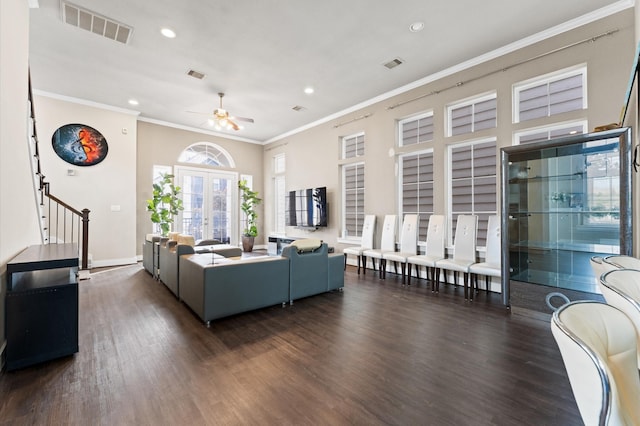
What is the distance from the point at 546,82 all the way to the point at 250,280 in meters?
4.79

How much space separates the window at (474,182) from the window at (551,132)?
36 cm

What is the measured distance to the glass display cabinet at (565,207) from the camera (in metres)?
2.79

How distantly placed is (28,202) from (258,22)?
11.0 ft

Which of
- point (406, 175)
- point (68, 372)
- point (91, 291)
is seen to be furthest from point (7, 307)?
point (406, 175)

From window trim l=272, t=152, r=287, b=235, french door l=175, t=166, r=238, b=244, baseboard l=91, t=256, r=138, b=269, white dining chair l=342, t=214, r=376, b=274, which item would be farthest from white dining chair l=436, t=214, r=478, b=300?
baseboard l=91, t=256, r=138, b=269

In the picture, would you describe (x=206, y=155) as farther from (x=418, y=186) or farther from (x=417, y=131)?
(x=418, y=186)

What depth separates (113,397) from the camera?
6.06ft


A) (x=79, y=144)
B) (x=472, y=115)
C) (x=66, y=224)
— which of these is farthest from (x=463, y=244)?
(x=79, y=144)

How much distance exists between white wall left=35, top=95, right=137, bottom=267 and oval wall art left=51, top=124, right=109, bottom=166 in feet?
0.26

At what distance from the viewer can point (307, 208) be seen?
23.7ft

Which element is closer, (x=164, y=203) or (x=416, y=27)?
(x=416, y=27)

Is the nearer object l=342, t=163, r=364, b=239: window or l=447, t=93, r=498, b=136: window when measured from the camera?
l=447, t=93, r=498, b=136: window

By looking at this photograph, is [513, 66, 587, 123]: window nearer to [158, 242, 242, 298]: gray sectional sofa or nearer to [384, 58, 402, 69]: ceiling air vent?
[384, 58, 402, 69]: ceiling air vent

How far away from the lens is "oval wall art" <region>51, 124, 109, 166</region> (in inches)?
220
